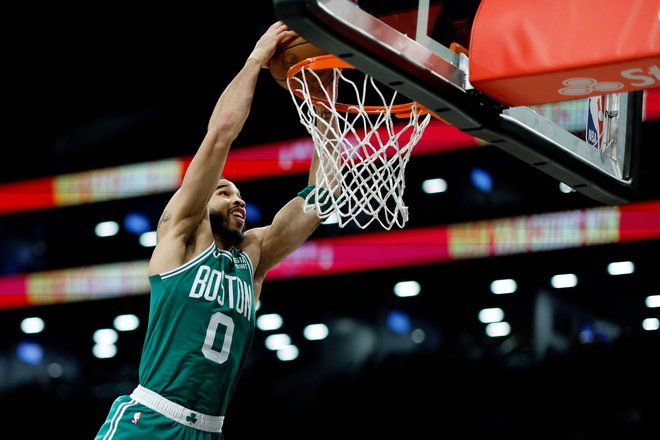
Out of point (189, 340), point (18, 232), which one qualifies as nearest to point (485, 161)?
point (18, 232)

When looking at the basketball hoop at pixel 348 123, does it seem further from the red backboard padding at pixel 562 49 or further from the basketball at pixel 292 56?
the red backboard padding at pixel 562 49

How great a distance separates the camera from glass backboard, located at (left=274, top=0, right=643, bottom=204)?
3676 mm

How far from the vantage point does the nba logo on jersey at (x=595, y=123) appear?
15.3 ft

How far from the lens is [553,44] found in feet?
13.1

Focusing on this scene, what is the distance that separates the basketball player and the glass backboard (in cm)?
76

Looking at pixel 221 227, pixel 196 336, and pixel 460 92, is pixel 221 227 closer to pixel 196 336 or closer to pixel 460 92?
pixel 196 336

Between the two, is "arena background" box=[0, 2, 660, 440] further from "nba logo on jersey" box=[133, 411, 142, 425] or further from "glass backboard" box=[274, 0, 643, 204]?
"nba logo on jersey" box=[133, 411, 142, 425]

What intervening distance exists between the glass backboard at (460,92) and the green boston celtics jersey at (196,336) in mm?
1274

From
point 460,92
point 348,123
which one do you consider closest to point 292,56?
point 348,123

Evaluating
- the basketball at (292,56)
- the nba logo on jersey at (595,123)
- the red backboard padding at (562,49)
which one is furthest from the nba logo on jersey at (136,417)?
the nba logo on jersey at (595,123)

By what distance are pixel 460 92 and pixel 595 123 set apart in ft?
3.03

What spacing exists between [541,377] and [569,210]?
1.79 m

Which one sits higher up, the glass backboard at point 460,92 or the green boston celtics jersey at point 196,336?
the glass backboard at point 460,92

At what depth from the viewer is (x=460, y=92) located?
4.09 metres
